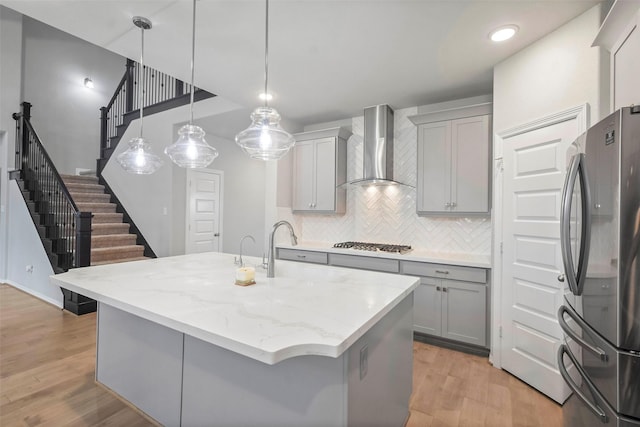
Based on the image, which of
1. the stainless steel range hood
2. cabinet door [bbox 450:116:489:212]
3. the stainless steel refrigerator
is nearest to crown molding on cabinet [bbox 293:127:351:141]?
the stainless steel range hood

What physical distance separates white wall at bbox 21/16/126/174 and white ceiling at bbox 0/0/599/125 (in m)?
4.74

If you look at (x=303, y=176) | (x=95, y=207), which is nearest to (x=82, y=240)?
(x=95, y=207)

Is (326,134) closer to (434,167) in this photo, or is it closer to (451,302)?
(434,167)

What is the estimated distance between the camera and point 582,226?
1400 millimetres

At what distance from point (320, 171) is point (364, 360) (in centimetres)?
304

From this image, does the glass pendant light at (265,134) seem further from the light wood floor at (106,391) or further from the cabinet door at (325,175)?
the cabinet door at (325,175)

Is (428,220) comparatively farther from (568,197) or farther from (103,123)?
(103,123)

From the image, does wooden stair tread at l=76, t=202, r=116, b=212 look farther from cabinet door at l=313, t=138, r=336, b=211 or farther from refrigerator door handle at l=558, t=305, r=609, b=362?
refrigerator door handle at l=558, t=305, r=609, b=362

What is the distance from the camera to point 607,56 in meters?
1.92

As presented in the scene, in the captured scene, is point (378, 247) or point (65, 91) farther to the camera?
point (65, 91)

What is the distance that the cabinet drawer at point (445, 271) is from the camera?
9.12ft

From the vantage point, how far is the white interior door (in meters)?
5.09

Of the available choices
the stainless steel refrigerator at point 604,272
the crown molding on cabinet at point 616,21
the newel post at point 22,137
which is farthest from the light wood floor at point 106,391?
the newel post at point 22,137

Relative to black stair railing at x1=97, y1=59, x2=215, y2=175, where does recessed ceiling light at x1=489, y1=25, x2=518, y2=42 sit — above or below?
below
